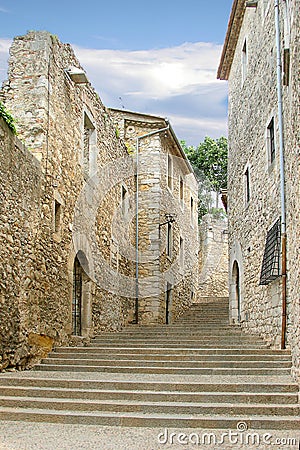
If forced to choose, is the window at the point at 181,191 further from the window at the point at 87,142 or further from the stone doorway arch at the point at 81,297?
the stone doorway arch at the point at 81,297

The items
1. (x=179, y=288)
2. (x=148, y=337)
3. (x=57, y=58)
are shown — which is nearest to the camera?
(x=57, y=58)

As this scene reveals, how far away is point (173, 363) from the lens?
321 inches

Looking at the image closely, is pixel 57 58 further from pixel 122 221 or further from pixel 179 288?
pixel 179 288

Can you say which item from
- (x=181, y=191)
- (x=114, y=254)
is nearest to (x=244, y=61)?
(x=114, y=254)

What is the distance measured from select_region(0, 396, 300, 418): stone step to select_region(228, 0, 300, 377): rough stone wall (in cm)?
81

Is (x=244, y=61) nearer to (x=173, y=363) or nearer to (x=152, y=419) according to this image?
(x=173, y=363)

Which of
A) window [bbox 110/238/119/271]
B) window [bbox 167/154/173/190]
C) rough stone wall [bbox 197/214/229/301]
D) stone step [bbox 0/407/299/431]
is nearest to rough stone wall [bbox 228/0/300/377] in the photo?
stone step [bbox 0/407/299/431]

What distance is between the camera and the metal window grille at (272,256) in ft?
27.7

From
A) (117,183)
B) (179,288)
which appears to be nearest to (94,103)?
(117,183)

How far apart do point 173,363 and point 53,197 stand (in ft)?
10.9

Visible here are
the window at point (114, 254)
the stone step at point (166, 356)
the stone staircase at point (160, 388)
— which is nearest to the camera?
the stone staircase at point (160, 388)

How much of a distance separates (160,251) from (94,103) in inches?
230

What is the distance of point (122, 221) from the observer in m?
14.5
